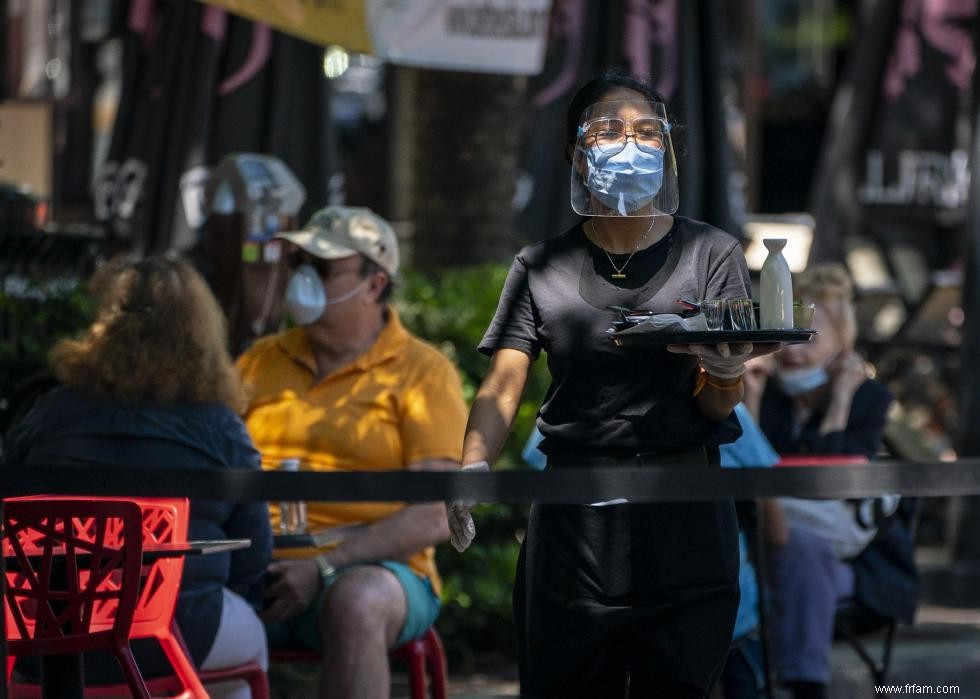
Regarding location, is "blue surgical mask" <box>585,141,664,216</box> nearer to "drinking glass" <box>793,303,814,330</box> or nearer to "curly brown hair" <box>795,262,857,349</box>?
"drinking glass" <box>793,303,814,330</box>

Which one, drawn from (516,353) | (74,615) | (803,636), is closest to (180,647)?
(74,615)

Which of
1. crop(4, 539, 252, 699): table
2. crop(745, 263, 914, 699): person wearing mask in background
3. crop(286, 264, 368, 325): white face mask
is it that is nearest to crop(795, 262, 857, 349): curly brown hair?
crop(745, 263, 914, 699): person wearing mask in background

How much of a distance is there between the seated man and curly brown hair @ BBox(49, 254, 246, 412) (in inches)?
19.2

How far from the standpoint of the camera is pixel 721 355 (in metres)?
3.30

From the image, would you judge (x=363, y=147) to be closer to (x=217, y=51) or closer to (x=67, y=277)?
(x=217, y=51)

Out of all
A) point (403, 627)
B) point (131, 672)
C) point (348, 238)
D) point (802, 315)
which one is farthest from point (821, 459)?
point (131, 672)

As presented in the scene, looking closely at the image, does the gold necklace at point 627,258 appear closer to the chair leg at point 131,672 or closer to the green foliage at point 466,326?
the chair leg at point 131,672

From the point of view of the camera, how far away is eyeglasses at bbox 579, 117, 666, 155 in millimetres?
3529

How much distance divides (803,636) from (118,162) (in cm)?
346

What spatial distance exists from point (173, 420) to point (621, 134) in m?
1.51

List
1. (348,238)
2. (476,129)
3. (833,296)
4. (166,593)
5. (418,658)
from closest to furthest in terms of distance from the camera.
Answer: (166,593) → (418,658) → (348,238) → (833,296) → (476,129)

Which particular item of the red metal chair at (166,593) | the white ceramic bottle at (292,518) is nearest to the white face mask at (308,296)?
the white ceramic bottle at (292,518)

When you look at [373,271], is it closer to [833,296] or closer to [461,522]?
[833,296]

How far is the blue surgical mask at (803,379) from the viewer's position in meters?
5.89
